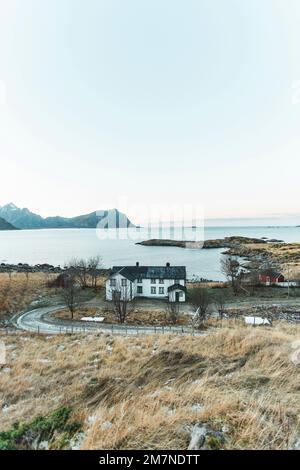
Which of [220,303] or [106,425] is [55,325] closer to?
[220,303]

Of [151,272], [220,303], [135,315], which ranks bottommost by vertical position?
[135,315]

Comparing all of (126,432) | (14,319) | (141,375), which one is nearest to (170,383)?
(141,375)

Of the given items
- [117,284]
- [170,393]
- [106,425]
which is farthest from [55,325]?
[106,425]

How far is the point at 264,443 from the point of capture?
3227 mm

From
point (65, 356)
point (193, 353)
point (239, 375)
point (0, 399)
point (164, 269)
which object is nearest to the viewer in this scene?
point (239, 375)

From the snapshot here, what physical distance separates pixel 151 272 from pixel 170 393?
36343 mm

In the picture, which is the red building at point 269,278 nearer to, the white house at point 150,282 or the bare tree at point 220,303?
the bare tree at point 220,303

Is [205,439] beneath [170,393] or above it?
above

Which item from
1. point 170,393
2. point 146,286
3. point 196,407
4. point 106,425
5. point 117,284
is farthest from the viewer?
point 146,286

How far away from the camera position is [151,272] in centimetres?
4094

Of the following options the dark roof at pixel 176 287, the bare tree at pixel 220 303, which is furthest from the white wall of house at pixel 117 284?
the bare tree at pixel 220 303

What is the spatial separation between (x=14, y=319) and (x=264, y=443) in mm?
29018
